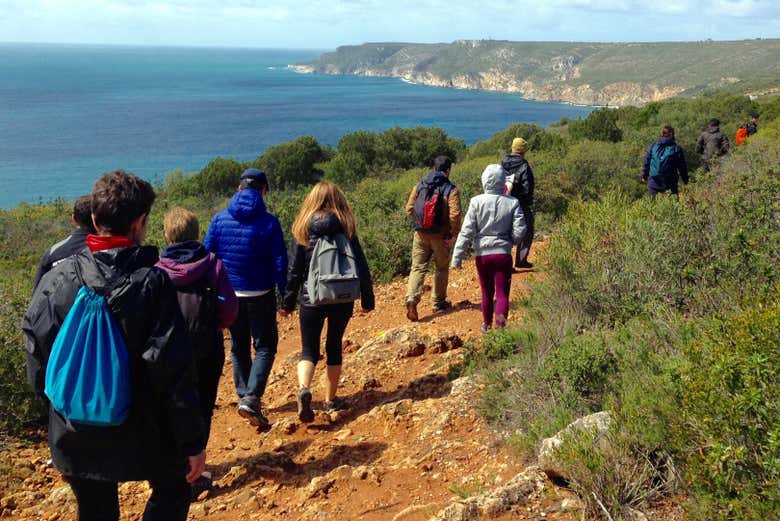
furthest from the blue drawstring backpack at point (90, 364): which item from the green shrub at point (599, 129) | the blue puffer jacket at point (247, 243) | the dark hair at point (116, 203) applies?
the green shrub at point (599, 129)

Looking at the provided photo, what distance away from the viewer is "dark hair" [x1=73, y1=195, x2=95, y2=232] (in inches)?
136

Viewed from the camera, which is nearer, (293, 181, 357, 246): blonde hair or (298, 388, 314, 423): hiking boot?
(293, 181, 357, 246): blonde hair

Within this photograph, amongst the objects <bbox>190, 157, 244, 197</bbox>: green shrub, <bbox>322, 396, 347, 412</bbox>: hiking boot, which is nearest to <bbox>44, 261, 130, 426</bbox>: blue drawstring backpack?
<bbox>322, 396, 347, 412</bbox>: hiking boot

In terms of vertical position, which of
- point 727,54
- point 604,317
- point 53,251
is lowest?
point 604,317

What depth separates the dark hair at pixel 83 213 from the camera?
3.46 meters

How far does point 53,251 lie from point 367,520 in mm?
2069

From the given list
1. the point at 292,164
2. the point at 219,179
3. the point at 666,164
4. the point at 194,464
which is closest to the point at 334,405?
the point at 194,464

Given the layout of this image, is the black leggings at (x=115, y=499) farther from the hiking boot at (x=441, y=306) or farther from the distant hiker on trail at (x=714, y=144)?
the distant hiker on trail at (x=714, y=144)

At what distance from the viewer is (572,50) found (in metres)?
179

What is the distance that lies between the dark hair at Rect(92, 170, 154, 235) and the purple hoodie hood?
0.95 metres

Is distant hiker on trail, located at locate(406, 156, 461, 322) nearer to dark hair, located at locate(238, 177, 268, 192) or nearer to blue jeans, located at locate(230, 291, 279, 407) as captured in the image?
dark hair, located at locate(238, 177, 268, 192)

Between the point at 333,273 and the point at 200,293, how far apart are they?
115 cm

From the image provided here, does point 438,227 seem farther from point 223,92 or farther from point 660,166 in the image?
point 223,92

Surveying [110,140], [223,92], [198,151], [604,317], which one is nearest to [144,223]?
[604,317]
